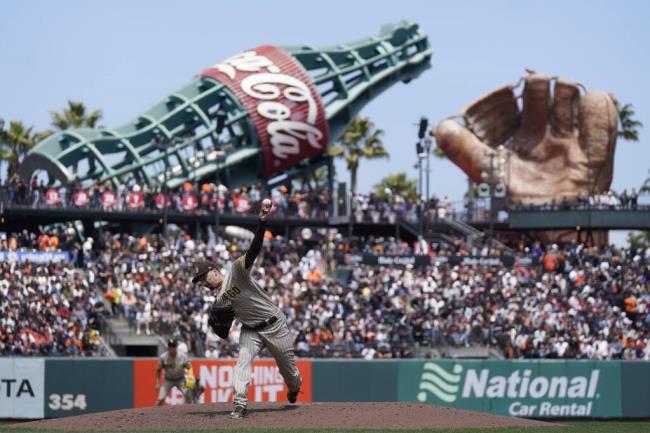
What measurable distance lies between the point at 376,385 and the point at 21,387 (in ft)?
23.9

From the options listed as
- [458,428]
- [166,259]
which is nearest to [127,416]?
[458,428]

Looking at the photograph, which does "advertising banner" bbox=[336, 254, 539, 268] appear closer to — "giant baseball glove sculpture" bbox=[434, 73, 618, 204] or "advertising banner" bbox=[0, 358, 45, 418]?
"giant baseball glove sculpture" bbox=[434, 73, 618, 204]

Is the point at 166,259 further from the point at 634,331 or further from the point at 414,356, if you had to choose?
the point at 634,331

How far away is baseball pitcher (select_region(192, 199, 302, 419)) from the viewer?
13281mm

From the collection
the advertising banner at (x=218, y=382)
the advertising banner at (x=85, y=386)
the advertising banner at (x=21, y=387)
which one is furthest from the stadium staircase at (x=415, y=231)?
the advertising banner at (x=21, y=387)

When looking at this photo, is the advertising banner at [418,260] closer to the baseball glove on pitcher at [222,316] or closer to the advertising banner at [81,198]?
the advertising banner at [81,198]

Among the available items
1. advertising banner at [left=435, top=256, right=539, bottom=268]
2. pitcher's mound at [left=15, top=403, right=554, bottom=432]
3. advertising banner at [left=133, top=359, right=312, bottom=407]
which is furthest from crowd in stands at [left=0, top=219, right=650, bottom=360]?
pitcher's mound at [left=15, top=403, right=554, bottom=432]

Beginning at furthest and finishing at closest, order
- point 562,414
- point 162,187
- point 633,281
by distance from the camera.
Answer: point 162,187
point 633,281
point 562,414

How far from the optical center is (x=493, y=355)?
3334 centimetres

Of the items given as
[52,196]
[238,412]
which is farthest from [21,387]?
[52,196]

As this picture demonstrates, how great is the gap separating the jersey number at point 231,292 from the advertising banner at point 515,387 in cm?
1360

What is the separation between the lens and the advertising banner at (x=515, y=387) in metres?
26.6

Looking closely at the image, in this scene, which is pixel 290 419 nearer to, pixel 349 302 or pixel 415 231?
pixel 349 302

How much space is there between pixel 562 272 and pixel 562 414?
13.6 m
